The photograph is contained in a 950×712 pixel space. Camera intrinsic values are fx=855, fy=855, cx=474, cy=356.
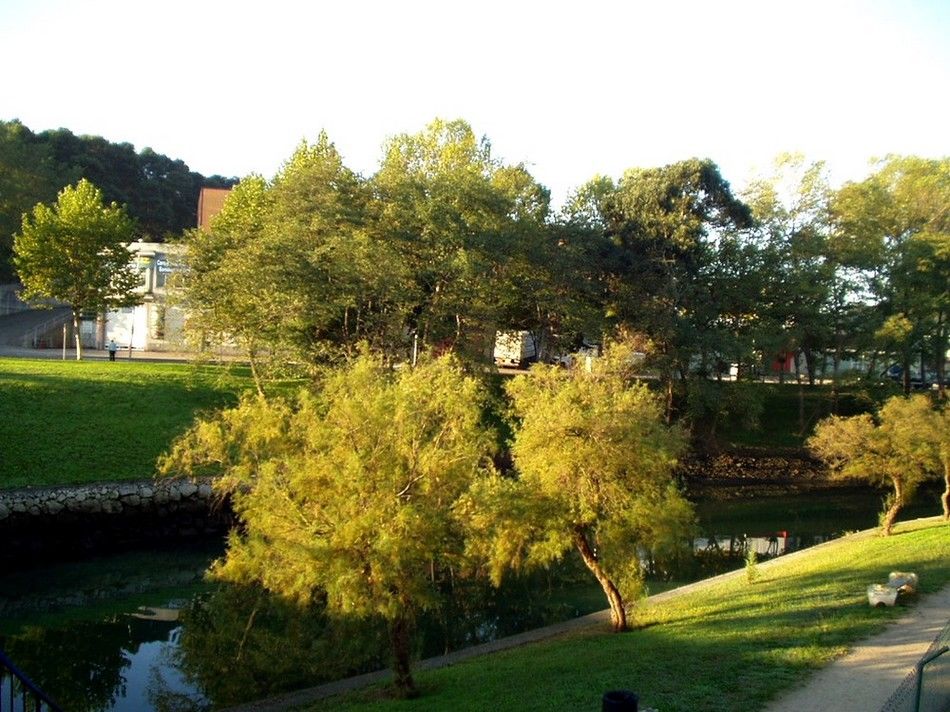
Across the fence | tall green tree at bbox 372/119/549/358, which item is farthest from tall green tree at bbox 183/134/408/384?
the fence

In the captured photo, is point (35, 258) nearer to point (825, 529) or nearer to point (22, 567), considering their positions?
point (22, 567)

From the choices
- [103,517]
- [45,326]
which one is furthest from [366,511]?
[45,326]

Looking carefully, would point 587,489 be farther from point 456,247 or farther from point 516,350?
point 516,350

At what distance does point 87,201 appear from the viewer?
40.4 m

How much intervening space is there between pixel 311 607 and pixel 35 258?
91.2 feet

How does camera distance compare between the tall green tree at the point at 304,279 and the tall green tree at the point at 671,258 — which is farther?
the tall green tree at the point at 671,258

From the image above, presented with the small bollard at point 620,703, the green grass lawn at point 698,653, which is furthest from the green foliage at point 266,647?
the small bollard at point 620,703

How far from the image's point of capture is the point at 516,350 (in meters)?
48.8

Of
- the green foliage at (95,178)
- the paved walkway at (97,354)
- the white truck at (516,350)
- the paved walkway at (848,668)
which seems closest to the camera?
the paved walkway at (848,668)

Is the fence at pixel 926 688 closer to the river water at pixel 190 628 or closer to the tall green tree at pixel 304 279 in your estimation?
the river water at pixel 190 628

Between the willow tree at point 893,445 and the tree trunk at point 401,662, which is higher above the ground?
the willow tree at point 893,445

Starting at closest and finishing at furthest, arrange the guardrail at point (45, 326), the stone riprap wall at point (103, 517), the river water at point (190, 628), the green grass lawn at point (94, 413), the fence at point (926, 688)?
the fence at point (926, 688), the river water at point (190, 628), the stone riprap wall at point (103, 517), the green grass lawn at point (94, 413), the guardrail at point (45, 326)

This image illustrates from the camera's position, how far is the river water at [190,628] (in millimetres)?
15453

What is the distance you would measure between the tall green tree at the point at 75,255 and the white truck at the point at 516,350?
18750 millimetres
